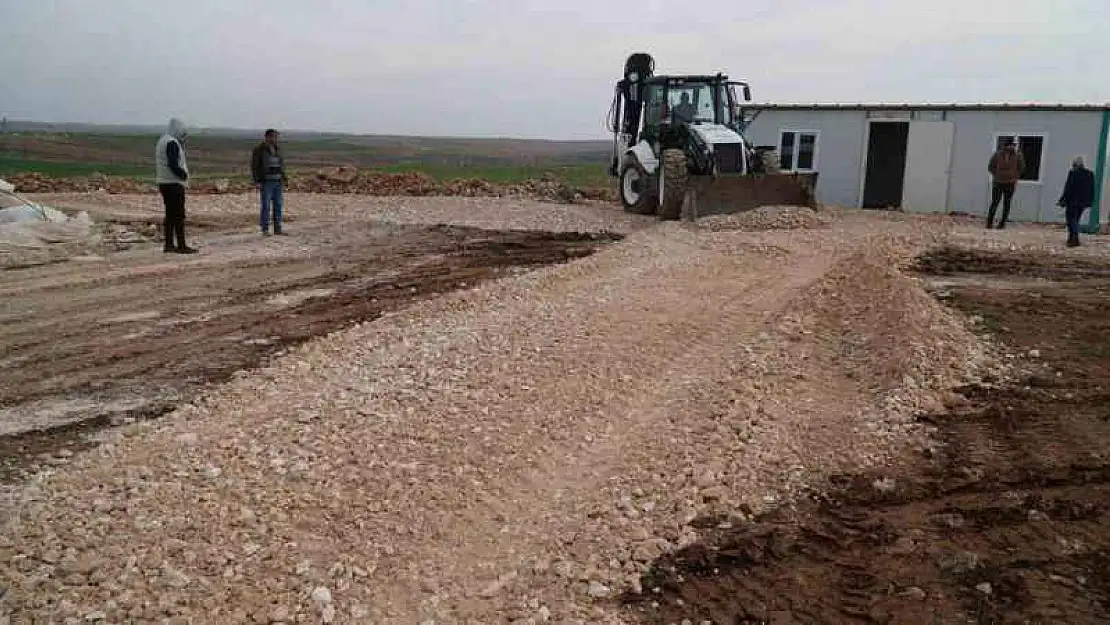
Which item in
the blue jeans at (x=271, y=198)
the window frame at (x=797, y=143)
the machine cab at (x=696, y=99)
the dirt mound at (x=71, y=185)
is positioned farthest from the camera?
the window frame at (x=797, y=143)

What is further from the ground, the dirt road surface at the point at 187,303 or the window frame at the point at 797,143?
the window frame at the point at 797,143

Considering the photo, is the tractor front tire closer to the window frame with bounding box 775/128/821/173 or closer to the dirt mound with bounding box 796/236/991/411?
the window frame with bounding box 775/128/821/173

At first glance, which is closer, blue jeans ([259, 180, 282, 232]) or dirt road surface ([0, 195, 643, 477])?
dirt road surface ([0, 195, 643, 477])

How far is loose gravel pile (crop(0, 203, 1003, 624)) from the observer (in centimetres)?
392

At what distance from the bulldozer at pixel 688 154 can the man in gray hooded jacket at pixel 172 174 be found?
8.00 m

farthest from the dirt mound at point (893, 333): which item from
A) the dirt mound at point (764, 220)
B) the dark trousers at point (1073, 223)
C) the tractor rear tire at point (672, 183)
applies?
the tractor rear tire at point (672, 183)

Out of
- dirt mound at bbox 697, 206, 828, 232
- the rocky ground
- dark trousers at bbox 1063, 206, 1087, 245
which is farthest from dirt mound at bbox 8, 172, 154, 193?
dark trousers at bbox 1063, 206, 1087, 245

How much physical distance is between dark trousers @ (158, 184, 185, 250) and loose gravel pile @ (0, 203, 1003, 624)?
5.35 metres

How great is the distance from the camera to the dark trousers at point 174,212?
12328mm

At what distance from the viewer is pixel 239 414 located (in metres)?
5.78

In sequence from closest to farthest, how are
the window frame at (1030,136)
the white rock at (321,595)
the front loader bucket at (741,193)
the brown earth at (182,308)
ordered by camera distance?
the white rock at (321,595) < the brown earth at (182,308) < the front loader bucket at (741,193) < the window frame at (1030,136)

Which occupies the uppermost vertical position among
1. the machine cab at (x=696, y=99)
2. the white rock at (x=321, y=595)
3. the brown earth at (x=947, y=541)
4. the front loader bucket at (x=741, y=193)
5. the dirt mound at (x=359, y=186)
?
the machine cab at (x=696, y=99)

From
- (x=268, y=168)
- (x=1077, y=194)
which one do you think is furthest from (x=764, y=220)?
(x=268, y=168)

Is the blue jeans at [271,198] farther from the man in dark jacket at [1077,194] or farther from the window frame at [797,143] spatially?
the man in dark jacket at [1077,194]
